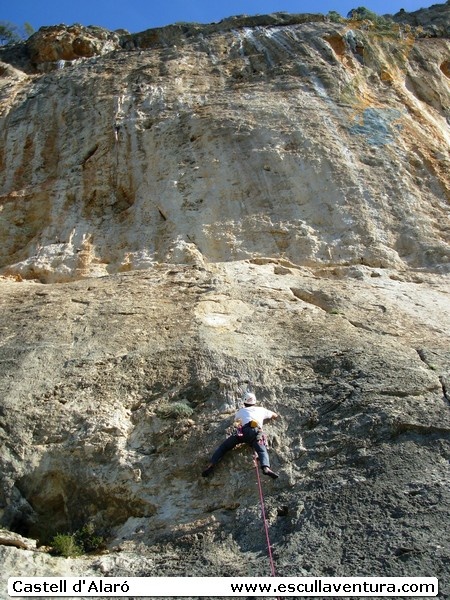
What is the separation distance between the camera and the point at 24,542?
6.59m

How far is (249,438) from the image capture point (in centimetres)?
709

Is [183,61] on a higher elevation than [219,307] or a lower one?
higher

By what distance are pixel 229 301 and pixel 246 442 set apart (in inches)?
120

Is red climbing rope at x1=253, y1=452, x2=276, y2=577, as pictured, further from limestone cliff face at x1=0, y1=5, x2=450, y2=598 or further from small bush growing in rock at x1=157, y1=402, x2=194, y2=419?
small bush growing in rock at x1=157, y1=402, x2=194, y2=419

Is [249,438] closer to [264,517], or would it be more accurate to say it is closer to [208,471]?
[208,471]

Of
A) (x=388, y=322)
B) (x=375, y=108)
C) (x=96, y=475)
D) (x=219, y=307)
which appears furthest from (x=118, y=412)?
(x=375, y=108)

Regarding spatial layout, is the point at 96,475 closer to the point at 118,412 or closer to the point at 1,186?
the point at 118,412

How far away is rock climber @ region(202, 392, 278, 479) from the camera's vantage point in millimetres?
7000

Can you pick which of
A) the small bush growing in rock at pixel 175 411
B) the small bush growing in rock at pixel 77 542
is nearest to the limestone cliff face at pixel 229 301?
the small bush growing in rock at pixel 175 411

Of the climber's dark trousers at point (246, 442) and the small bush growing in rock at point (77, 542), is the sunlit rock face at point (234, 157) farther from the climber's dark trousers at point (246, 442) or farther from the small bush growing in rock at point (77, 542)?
the small bush growing in rock at point (77, 542)

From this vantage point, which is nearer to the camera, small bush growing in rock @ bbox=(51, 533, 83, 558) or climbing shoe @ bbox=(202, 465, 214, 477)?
small bush growing in rock @ bbox=(51, 533, 83, 558)

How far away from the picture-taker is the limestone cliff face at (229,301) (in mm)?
6555

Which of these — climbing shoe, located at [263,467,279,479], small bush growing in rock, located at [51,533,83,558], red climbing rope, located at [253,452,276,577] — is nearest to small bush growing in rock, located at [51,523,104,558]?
small bush growing in rock, located at [51,533,83,558]

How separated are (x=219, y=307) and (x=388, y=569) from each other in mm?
4622
